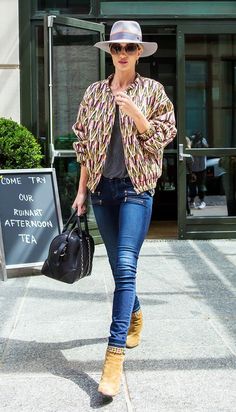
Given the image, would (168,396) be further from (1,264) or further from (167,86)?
(167,86)

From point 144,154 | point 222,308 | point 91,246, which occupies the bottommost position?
point 222,308

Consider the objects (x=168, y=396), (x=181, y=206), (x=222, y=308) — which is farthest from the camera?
(x=181, y=206)

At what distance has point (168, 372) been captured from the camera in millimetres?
3617

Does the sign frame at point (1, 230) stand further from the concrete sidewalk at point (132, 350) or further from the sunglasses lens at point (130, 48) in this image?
the sunglasses lens at point (130, 48)

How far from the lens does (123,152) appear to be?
3459 millimetres

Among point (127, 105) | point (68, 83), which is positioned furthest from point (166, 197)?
point (127, 105)

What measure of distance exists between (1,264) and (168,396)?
3.09 metres

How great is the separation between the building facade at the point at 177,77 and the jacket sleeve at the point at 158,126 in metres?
3.86

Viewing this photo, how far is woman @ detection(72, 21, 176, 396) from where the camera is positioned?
131 inches

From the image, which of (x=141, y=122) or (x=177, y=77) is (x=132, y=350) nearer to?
(x=141, y=122)

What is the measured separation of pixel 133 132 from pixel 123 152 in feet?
0.43

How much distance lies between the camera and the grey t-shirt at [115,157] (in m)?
3.48

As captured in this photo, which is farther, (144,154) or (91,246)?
(91,246)

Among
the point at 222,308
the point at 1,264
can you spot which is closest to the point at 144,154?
the point at 222,308
